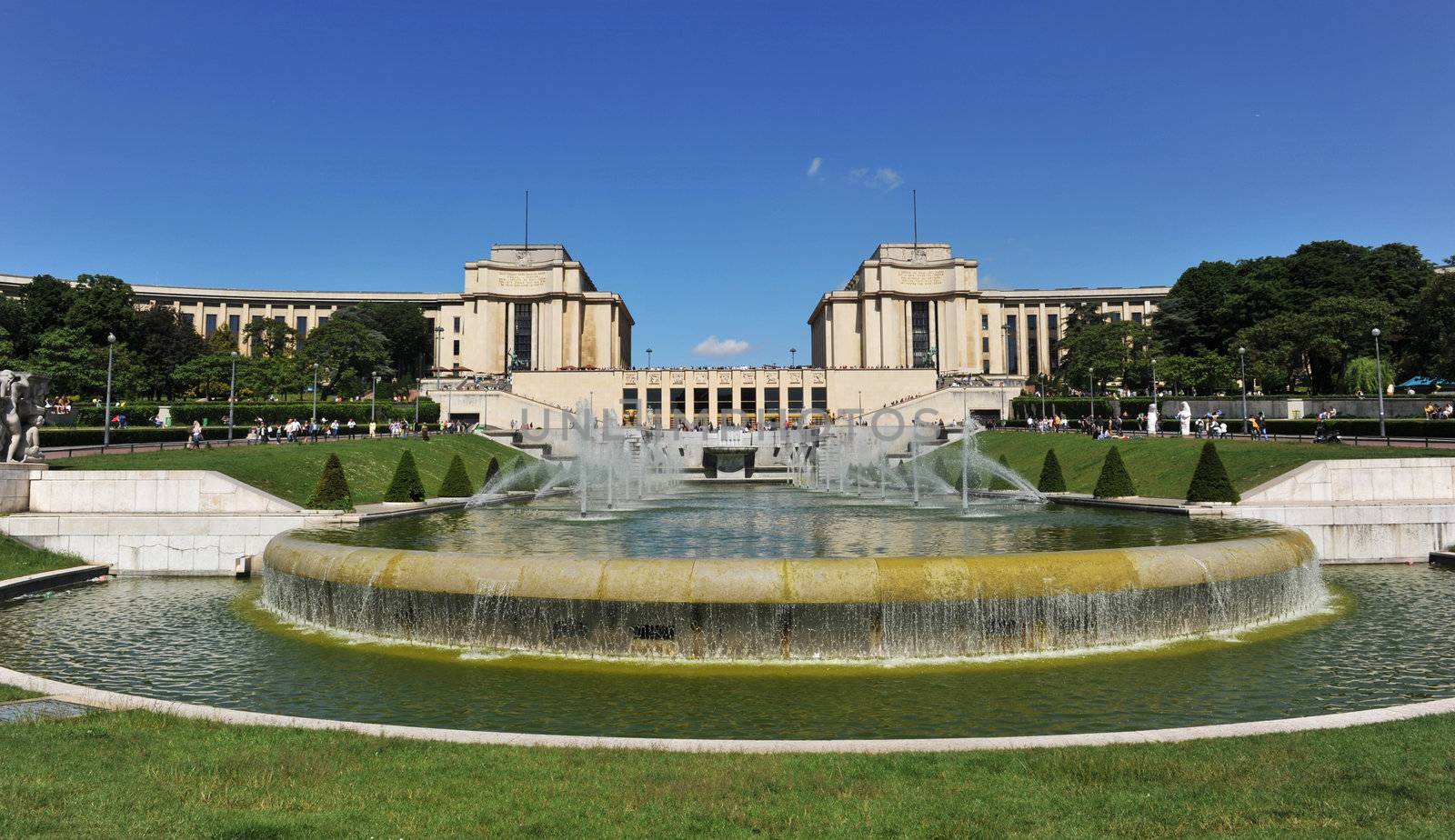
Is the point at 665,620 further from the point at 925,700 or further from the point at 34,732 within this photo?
the point at 34,732

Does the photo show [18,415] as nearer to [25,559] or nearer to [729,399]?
[25,559]

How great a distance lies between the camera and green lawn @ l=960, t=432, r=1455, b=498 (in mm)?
28812

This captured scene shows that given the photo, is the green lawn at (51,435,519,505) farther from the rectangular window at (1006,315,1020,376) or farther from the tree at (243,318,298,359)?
the rectangular window at (1006,315,1020,376)

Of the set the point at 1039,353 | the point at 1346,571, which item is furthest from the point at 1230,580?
the point at 1039,353

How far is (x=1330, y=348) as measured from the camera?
68.4 meters

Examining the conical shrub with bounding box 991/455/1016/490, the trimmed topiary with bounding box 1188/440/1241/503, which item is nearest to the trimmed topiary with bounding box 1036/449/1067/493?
the trimmed topiary with bounding box 1188/440/1241/503

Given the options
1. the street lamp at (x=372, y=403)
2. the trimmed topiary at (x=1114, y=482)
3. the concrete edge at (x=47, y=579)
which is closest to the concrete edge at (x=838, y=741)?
the concrete edge at (x=47, y=579)

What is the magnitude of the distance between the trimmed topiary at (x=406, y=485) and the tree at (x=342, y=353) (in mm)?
70626

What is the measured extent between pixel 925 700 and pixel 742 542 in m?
7.23

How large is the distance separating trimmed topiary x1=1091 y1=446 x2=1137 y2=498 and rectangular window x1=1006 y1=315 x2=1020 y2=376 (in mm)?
110775

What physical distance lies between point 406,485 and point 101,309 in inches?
3123

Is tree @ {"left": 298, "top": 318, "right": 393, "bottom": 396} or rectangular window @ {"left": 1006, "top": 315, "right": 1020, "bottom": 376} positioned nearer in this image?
tree @ {"left": 298, "top": 318, "right": 393, "bottom": 396}

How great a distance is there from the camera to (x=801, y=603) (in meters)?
9.91

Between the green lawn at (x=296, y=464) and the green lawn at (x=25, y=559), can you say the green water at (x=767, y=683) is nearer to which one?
the green lawn at (x=25, y=559)
